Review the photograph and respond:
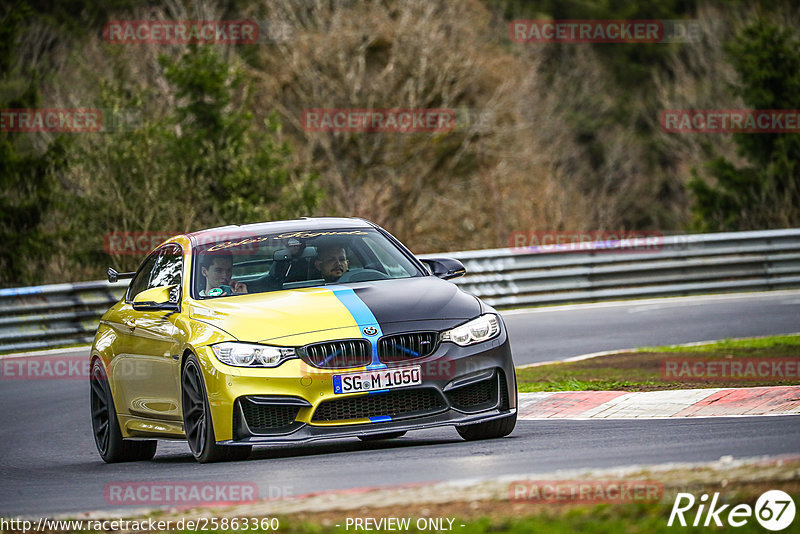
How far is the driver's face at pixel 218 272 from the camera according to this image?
396 inches

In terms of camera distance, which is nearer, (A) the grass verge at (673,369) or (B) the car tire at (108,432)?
(B) the car tire at (108,432)

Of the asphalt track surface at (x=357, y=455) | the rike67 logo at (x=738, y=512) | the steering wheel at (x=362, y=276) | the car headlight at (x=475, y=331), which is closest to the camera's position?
the rike67 logo at (x=738, y=512)

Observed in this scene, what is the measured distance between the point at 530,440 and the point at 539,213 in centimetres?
3407

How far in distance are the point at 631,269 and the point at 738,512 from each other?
60.4ft

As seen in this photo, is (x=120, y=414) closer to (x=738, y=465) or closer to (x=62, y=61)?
(x=738, y=465)

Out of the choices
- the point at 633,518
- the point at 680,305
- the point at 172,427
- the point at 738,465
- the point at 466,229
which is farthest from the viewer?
the point at 466,229

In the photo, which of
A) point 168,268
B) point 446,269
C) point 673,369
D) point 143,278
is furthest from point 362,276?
point 673,369

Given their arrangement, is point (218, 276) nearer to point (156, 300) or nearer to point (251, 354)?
point (156, 300)

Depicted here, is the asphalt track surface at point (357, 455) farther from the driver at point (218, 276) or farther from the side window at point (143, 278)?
the side window at point (143, 278)

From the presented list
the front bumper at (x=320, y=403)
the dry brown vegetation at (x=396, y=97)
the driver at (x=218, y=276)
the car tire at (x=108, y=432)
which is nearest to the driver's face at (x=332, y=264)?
the driver at (x=218, y=276)

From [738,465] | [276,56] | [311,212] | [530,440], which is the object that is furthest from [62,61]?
[738,465]

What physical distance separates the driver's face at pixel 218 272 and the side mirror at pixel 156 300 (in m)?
0.26

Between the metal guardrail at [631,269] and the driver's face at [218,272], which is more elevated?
the driver's face at [218,272]

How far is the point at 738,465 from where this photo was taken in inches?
256
